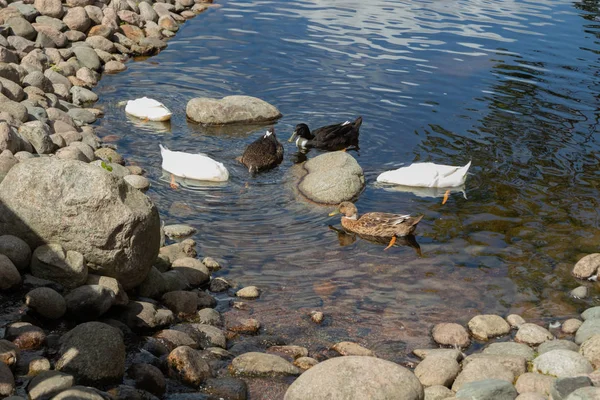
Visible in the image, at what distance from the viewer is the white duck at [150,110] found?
1418 centimetres

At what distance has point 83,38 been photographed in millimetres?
17703

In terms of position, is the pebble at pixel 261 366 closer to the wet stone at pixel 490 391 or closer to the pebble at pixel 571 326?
the wet stone at pixel 490 391

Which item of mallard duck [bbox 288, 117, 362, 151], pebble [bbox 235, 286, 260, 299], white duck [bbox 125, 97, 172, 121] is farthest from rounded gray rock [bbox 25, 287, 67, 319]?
white duck [bbox 125, 97, 172, 121]

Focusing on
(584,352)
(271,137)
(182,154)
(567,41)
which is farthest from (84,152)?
(567,41)

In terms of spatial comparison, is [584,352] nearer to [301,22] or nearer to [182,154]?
[182,154]

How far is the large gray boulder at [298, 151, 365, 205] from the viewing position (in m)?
11.5

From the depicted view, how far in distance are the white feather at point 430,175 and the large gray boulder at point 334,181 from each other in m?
0.64

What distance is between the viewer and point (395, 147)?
13.6 metres

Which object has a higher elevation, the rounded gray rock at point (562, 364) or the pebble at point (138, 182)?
the rounded gray rock at point (562, 364)

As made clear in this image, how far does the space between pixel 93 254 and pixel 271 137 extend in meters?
5.74

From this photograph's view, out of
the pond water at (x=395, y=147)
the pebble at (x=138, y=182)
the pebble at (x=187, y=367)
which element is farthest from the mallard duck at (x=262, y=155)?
the pebble at (x=187, y=367)

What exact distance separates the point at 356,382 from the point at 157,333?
7.22 ft

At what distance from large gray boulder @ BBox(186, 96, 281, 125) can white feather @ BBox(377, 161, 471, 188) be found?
12.4 feet

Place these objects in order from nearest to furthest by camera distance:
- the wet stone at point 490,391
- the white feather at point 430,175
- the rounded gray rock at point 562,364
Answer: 1. the wet stone at point 490,391
2. the rounded gray rock at point 562,364
3. the white feather at point 430,175
